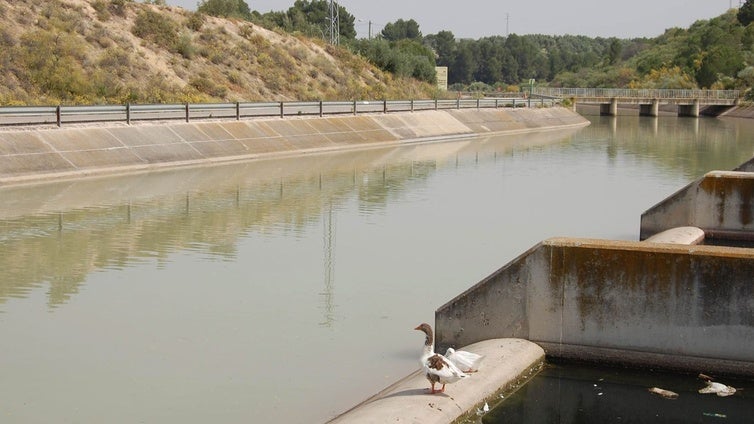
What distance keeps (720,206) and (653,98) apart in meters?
91.8

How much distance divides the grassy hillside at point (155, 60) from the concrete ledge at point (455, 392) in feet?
121

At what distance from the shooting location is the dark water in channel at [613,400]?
36.1 feet

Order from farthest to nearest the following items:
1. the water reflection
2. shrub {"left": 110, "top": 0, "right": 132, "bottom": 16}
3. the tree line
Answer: the tree line < shrub {"left": 110, "top": 0, "right": 132, "bottom": 16} < the water reflection

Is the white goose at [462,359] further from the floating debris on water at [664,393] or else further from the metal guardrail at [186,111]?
the metal guardrail at [186,111]

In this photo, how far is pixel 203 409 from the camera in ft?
36.1

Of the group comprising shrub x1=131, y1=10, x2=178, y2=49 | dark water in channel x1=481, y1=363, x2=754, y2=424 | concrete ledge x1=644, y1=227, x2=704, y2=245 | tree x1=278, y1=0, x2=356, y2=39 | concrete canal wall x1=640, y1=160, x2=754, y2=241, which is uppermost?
tree x1=278, y1=0, x2=356, y2=39

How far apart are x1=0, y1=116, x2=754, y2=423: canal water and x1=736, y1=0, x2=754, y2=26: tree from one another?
12692 cm

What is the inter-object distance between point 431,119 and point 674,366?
4814 centimetres

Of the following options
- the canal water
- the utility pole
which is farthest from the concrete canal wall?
the utility pole

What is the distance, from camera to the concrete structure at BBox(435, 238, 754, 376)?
11.9m

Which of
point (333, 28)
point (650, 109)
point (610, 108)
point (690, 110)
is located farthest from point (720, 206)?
point (690, 110)

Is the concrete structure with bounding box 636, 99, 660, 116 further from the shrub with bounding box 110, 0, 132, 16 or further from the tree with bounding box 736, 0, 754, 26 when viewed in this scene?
the shrub with bounding box 110, 0, 132, 16

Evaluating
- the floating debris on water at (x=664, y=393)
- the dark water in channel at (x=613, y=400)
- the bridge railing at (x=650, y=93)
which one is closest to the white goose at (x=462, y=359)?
the dark water in channel at (x=613, y=400)

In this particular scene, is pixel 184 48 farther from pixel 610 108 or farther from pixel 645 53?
pixel 645 53
